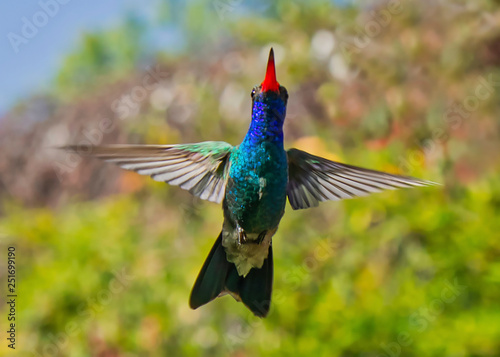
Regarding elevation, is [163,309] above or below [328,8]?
below

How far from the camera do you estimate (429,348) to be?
7.16ft

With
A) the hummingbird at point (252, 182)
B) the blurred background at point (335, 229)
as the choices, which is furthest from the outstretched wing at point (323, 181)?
the blurred background at point (335, 229)

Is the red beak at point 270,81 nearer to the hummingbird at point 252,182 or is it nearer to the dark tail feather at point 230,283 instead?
the hummingbird at point 252,182

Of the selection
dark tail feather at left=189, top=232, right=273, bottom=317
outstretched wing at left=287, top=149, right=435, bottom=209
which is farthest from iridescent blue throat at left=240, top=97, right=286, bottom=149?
dark tail feather at left=189, top=232, right=273, bottom=317

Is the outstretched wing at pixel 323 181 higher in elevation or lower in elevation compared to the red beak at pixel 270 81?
lower

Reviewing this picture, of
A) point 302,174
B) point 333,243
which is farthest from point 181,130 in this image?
point 302,174

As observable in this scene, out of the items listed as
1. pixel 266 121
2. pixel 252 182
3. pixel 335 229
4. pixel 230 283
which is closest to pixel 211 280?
pixel 230 283

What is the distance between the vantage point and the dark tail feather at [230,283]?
1.06 metres

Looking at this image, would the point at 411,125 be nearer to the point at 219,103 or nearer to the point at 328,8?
the point at 328,8

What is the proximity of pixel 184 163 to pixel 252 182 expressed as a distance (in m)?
0.13

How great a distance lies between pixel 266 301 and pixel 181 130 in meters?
3.01

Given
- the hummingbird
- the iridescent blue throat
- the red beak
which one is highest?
the red beak

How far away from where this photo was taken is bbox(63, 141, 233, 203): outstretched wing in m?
0.89

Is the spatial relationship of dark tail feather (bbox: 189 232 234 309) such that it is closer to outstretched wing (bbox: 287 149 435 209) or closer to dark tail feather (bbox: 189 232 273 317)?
dark tail feather (bbox: 189 232 273 317)
